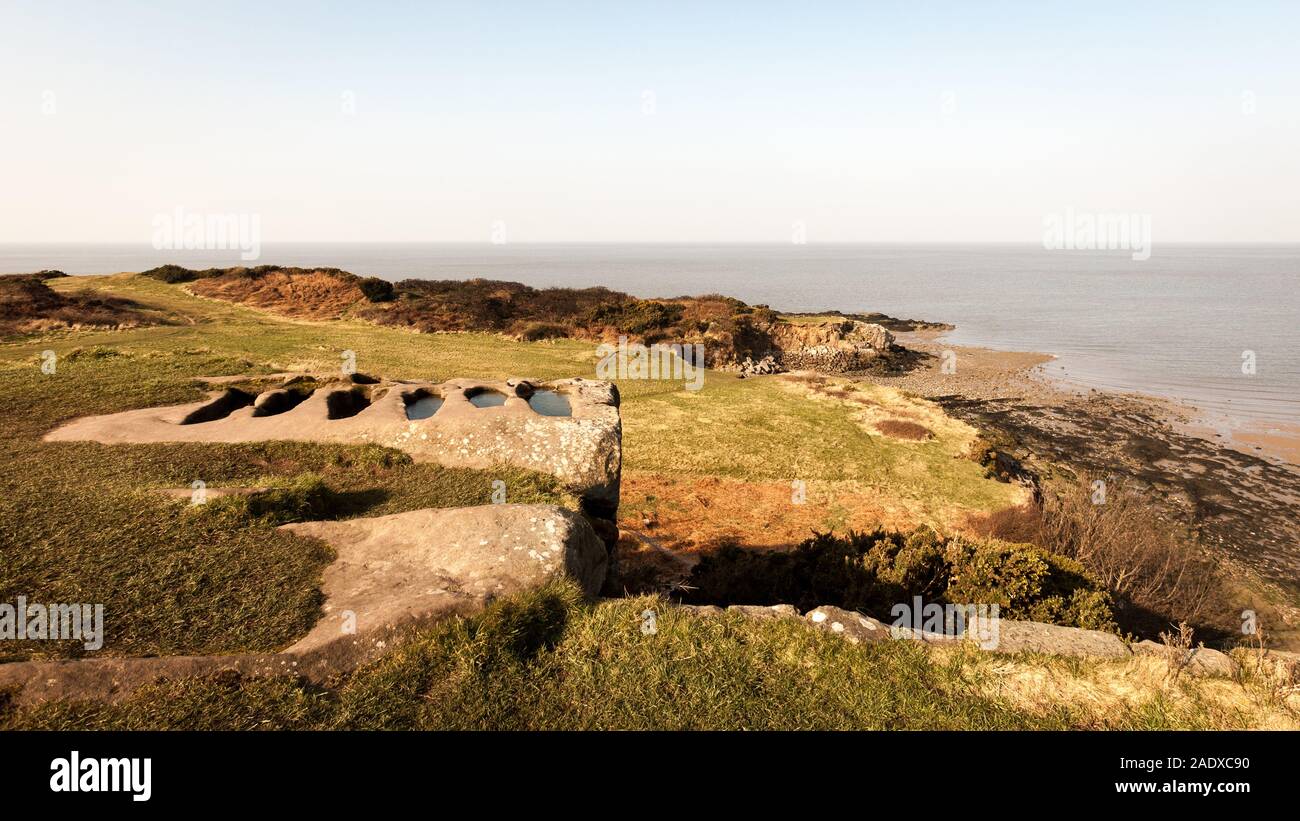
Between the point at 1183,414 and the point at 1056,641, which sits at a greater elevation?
the point at 1183,414

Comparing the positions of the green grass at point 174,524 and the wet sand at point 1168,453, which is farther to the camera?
the wet sand at point 1168,453

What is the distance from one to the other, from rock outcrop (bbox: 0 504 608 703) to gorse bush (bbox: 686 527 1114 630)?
3.52 metres

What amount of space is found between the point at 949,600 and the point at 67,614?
12680 mm

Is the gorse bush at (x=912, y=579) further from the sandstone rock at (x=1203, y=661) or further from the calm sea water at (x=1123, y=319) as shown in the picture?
the calm sea water at (x=1123, y=319)

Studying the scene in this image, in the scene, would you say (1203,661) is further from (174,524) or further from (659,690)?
(174,524)

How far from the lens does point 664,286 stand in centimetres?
12744

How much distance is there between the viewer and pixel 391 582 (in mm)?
7430

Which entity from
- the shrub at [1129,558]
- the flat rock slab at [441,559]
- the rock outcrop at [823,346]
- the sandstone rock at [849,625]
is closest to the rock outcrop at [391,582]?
the flat rock slab at [441,559]

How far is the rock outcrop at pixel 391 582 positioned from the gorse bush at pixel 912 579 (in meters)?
3.52

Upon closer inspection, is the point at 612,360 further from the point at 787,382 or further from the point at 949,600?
the point at 949,600

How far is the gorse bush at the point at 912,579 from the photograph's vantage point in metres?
9.98

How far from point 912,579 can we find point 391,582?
9.21m

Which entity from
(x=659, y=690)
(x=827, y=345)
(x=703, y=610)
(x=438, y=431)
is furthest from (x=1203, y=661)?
(x=827, y=345)
